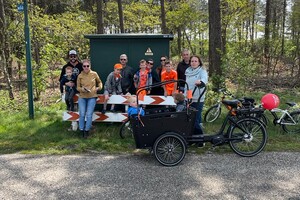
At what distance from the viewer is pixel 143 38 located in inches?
306

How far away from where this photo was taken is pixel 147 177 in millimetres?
4699

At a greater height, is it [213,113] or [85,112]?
[85,112]

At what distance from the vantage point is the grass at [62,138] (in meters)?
6.04

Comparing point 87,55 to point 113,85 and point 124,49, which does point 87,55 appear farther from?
point 113,85

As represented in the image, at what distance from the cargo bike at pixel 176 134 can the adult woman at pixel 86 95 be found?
1.68m

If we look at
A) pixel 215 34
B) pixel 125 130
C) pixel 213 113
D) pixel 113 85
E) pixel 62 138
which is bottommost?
pixel 62 138

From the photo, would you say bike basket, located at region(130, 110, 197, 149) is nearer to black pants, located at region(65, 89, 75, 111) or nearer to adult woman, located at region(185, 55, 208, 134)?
adult woman, located at region(185, 55, 208, 134)

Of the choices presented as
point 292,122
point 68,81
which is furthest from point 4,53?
point 292,122

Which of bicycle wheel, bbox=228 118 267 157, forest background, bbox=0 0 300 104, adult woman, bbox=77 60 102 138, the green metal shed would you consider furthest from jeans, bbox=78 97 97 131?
forest background, bbox=0 0 300 104

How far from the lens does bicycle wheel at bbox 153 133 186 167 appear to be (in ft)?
17.1

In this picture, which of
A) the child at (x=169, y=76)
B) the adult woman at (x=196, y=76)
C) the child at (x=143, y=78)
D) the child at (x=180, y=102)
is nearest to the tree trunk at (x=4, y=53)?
the child at (x=143, y=78)

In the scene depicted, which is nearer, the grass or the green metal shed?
the grass

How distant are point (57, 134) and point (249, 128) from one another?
4.06 m

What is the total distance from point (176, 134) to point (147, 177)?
0.93 metres
